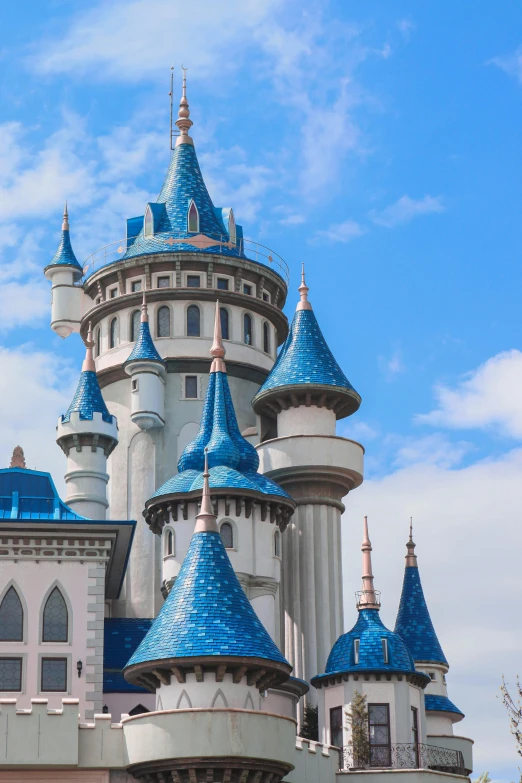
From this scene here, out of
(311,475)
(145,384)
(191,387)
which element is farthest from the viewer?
(191,387)

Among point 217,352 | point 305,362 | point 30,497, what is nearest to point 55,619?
point 30,497

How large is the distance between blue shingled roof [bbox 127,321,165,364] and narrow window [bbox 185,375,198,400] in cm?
124

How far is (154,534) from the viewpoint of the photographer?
177ft

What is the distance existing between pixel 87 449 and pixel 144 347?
524cm

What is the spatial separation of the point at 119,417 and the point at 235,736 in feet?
72.5

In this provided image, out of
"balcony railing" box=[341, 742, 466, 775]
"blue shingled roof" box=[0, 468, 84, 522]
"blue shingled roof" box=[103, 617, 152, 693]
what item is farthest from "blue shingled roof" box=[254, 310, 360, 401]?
"balcony railing" box=[341, 742, 466, 775]

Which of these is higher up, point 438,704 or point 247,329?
point 247,329

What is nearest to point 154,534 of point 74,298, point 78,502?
point 78,502

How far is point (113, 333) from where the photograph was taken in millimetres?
59031

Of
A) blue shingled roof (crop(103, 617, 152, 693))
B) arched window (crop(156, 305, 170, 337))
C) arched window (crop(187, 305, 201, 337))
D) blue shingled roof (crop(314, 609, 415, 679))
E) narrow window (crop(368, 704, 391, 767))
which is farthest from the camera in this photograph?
arched window (crop(156, 305, 170, 337))

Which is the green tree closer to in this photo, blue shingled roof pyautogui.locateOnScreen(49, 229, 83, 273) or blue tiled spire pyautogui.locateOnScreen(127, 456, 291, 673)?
blue tiled spire pyautogui.locateOnScreen(127, 456, 291, 673)

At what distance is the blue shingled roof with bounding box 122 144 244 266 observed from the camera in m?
59.1

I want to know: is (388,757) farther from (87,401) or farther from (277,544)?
(87,401)

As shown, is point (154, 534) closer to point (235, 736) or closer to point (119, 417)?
point (119, 417)
